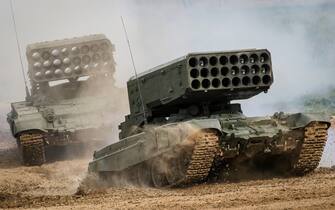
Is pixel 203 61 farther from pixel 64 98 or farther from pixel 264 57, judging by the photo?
pixel 64 98

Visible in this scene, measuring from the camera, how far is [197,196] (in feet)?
40.7

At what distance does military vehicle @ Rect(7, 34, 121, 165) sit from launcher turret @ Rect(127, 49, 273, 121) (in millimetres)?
5960

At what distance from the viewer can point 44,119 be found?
20.9 metres

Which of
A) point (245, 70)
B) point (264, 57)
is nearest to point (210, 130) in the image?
point (245, 70)

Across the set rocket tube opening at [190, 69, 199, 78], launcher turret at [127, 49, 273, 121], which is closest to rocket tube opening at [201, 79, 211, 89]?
launcher turret at [127, 49, 273, 121]

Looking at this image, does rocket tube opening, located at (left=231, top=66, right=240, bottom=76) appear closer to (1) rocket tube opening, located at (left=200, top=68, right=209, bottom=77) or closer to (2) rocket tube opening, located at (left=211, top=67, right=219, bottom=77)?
(2) rocket tube opening, located at (left=211, top=67, right=219, bottom=77)

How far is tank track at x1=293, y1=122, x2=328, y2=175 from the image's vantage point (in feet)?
46.1

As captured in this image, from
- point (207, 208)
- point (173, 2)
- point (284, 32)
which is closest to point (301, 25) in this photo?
point (284, 32)

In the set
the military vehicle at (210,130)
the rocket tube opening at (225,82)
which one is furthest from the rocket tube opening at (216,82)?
the rocket tube opening at (225,82)

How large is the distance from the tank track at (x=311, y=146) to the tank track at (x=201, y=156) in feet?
4.91

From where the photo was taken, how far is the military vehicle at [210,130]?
13586 mm

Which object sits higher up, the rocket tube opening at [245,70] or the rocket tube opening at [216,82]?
the rocket tube opening at [245,70]

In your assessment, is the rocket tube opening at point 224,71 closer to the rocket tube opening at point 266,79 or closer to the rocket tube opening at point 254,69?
the rocket tube opening at point 254,69

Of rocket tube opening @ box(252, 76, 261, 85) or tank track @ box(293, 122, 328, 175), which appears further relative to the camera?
rocket tube opening @ box(252, 76, 261, 85)
